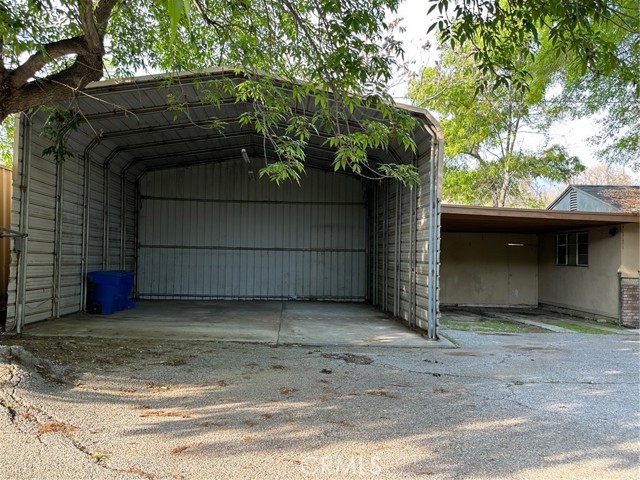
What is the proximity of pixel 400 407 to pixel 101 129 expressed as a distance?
7981 mm

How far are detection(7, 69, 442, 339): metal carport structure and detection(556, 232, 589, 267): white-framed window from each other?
5.26 m

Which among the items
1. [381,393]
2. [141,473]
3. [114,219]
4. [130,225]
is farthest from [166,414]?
[130,225]

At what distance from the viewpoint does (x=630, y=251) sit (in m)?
10.2

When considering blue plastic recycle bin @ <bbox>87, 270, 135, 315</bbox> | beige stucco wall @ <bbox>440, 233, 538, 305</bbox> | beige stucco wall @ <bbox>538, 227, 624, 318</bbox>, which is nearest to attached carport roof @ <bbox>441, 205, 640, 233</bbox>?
beige stucco wall @ <bbox>538, 227, 624, 318</bbox>

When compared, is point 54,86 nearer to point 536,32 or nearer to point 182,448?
point 182,448

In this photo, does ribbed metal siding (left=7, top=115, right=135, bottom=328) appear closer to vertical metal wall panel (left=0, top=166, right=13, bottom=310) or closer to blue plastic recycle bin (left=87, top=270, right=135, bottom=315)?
blue plastic recycle bin (left=87, top=270, right=135, bottom=315)

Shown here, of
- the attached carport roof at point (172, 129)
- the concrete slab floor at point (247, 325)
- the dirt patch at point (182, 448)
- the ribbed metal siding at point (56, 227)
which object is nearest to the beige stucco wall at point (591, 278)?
the concrete slab floor at point (247, 325)

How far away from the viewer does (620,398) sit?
15.2ft

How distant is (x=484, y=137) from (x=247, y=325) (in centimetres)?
1302

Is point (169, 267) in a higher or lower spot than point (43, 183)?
→ lower

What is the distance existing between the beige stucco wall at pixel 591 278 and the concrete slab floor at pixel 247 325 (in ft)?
17.4

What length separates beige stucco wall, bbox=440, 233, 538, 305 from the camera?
1364cm

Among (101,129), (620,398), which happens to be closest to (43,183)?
(101,129)

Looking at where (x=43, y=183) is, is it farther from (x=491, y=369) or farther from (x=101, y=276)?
(x=491, y=369)
